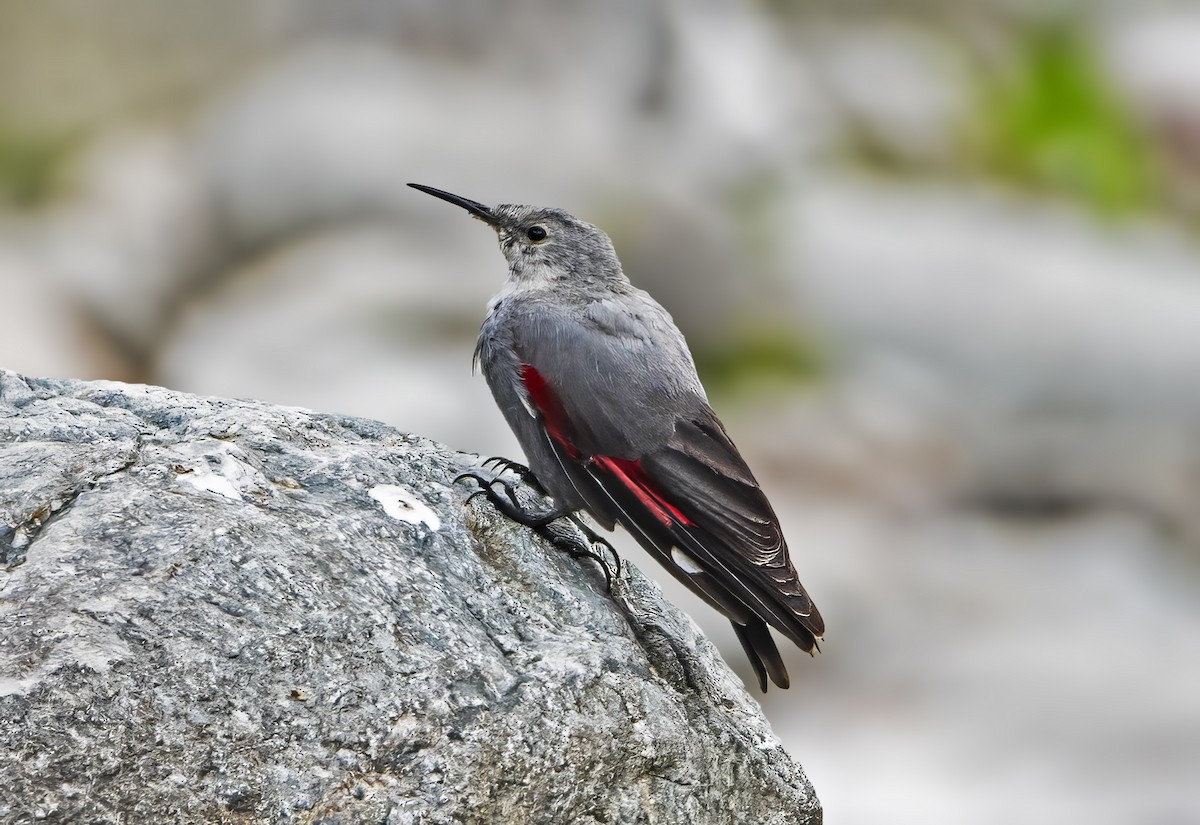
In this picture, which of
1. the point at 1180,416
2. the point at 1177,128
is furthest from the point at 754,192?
the point at 1177,128

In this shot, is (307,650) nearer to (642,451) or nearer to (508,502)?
(508,502)

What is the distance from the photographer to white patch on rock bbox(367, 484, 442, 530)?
4.15 m

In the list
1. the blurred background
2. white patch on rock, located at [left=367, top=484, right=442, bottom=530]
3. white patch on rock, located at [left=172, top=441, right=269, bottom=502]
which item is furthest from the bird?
the blurred background

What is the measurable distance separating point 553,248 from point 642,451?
1.44 m

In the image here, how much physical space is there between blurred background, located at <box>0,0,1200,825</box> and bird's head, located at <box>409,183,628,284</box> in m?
5.08

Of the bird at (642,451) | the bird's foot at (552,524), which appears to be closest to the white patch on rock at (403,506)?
the bird's foot at (552,524)

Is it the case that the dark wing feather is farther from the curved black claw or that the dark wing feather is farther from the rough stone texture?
the rough stone texture

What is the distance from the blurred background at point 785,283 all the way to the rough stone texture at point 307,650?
616 centimetres

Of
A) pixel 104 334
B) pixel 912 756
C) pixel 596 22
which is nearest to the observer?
pixel 912 756

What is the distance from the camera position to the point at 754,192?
46.6ft

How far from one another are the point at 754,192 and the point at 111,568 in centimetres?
1133

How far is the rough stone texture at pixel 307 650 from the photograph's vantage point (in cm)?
335

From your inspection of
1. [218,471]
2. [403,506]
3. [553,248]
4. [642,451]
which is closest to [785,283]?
[553,248]

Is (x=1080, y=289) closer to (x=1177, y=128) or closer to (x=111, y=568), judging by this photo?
(x=1177, y=128)
